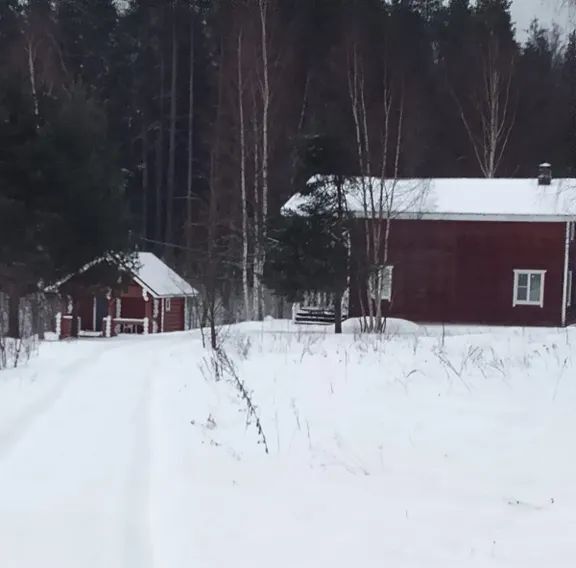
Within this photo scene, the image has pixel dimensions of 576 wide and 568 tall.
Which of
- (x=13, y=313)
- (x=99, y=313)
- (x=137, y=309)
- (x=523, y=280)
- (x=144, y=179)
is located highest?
(x=144, y=179)

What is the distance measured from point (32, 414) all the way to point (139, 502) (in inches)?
142

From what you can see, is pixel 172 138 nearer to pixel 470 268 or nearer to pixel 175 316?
pixel 175 316

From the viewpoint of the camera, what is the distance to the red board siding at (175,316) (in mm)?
29797

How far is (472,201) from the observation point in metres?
27.2

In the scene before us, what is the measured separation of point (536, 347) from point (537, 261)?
50.5 feet

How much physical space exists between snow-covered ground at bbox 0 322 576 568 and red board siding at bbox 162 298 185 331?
1922 centimetres

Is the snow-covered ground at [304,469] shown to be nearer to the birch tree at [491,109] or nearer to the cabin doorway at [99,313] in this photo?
the cabin doorway at [99,313]

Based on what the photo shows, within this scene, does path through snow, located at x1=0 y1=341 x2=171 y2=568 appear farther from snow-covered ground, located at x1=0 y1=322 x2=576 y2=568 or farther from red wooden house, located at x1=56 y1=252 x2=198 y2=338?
red wooden house, located at x1=56 y1=252 x2=198 y2=338

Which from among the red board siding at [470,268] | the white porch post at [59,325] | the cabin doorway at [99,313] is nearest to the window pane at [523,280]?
the red board siding at [470,268]

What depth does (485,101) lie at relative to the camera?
36219 mm

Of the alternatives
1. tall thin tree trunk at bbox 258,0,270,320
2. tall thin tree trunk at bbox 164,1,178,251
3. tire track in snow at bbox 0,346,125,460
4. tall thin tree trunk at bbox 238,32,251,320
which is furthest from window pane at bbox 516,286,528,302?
tall thin tree trunk at bbox 164,1,178,251

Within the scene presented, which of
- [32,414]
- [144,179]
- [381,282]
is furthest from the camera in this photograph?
[144,179]

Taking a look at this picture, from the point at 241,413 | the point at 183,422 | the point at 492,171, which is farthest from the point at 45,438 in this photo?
the point at 492,171

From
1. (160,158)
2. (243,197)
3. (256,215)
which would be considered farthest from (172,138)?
(256,215)
